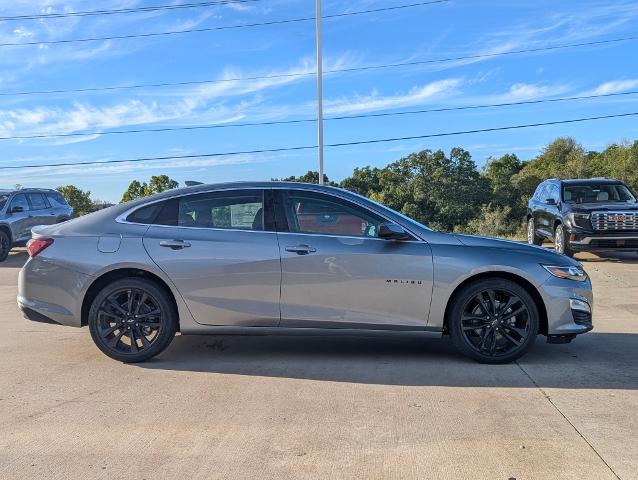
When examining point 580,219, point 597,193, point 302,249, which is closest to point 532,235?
point 597,193

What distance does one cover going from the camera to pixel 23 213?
1540 cm

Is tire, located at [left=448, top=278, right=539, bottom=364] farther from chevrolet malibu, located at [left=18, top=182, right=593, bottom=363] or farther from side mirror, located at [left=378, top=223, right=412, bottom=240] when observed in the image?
side mirror, located at [left=378, top=223, right=412, bottom=240]

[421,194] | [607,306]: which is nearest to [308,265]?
[607,306]

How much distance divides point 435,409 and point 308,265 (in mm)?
1685

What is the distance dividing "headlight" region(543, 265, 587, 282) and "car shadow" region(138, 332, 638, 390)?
80 cm

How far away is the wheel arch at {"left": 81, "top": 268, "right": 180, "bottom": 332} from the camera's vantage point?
5.41 m

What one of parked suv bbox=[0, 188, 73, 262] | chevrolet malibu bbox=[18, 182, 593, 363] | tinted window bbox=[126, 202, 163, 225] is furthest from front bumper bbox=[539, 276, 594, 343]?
parked suv bbox=[0, 188, 73, 262]

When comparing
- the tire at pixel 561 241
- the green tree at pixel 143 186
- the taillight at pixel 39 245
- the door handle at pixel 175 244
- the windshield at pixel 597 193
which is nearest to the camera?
the door handle at pixel 175 244

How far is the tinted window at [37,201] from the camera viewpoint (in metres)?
15.9

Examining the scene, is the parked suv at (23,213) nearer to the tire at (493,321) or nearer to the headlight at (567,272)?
the tire at (493,321)

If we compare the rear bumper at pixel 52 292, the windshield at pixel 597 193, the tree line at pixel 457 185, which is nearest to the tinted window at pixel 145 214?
the rear bumper at pixel 52 292

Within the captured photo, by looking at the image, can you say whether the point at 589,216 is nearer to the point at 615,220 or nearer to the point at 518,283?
the point at 615,220

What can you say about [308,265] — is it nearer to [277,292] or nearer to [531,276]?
[277,292]

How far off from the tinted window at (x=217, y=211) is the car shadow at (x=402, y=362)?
130cm
